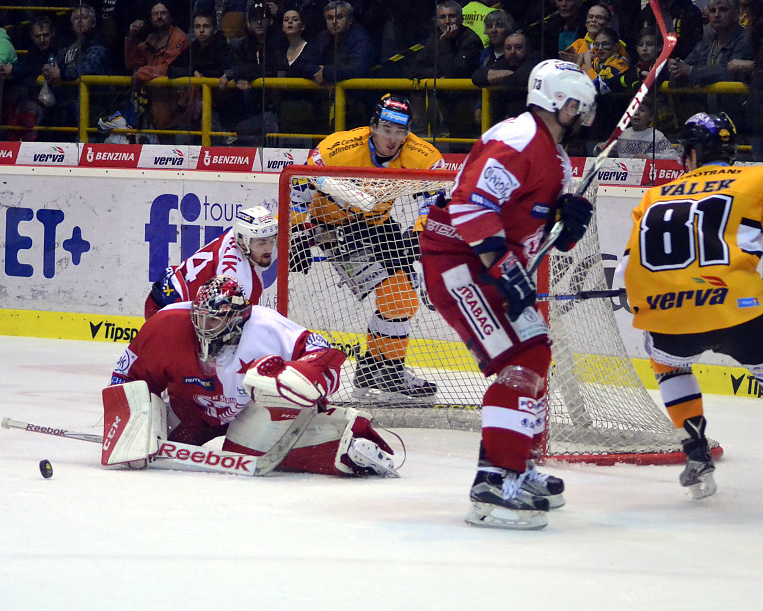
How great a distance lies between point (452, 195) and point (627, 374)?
1.66 m

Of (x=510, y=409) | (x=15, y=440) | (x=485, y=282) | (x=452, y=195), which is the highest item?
(x=452, y=195)

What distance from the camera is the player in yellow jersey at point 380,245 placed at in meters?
5.13

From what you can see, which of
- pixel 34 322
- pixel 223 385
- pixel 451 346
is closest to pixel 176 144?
pixel 34 322

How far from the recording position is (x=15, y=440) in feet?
14.5

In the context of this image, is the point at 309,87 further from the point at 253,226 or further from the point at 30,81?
the point at 253,226

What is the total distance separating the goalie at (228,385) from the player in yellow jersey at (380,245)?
1.25 m

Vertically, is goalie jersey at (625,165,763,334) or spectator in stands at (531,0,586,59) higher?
spectator in stands at (531,0,586,59)

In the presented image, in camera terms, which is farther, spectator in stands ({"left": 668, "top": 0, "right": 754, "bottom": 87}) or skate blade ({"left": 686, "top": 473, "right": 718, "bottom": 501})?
spectator in stands ({"left": 668, "top": 0, "right": 754, "bottom": 87})

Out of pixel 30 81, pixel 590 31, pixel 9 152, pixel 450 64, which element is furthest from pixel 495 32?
pixel 30 81

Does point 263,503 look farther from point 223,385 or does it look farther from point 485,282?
point 485,282

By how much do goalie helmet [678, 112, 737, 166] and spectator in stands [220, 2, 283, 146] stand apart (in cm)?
376

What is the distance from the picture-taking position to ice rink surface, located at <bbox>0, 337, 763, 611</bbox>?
8.21 feet

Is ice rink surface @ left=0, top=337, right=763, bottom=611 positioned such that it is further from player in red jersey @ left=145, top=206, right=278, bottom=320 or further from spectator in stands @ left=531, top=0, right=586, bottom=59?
spectator in stands @ left=531, top=0, right=586, bottom=59

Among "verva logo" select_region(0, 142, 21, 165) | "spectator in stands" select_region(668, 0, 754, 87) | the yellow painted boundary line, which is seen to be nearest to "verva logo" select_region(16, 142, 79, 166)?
"verva logo" select_region(0, 142, 21, 165)
